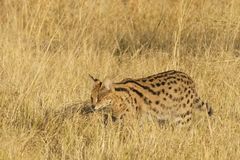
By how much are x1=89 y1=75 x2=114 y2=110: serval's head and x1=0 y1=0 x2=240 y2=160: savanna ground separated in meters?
0.13

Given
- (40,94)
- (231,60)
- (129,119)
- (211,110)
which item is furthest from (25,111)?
(231,60)

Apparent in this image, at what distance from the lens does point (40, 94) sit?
691 cm

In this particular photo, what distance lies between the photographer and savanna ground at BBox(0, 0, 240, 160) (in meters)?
5.86

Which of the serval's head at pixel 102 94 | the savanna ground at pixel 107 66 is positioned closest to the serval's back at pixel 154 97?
the serval's head at pixel 102 94

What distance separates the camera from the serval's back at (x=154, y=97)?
6.46m

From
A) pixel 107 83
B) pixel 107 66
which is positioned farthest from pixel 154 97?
pixel 107 66

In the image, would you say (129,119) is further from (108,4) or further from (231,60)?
(108,4)

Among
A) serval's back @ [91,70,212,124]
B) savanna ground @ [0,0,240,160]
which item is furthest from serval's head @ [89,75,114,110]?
savanna ground @ [0,0,240,160]

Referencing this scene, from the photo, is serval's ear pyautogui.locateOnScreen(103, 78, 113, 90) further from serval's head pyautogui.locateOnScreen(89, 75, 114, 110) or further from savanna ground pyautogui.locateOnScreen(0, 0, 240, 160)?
savanna ground pyautogui.locateOnScreen(0, 0, 240, 160)

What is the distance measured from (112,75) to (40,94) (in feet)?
4.20

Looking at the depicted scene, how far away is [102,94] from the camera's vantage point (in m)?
6.41

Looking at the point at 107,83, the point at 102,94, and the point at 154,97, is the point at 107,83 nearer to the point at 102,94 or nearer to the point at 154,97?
the point at 102,94

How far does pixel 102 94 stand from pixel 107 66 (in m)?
1.70

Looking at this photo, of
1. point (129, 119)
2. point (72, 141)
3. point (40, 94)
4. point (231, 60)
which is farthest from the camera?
point (231, 60)
